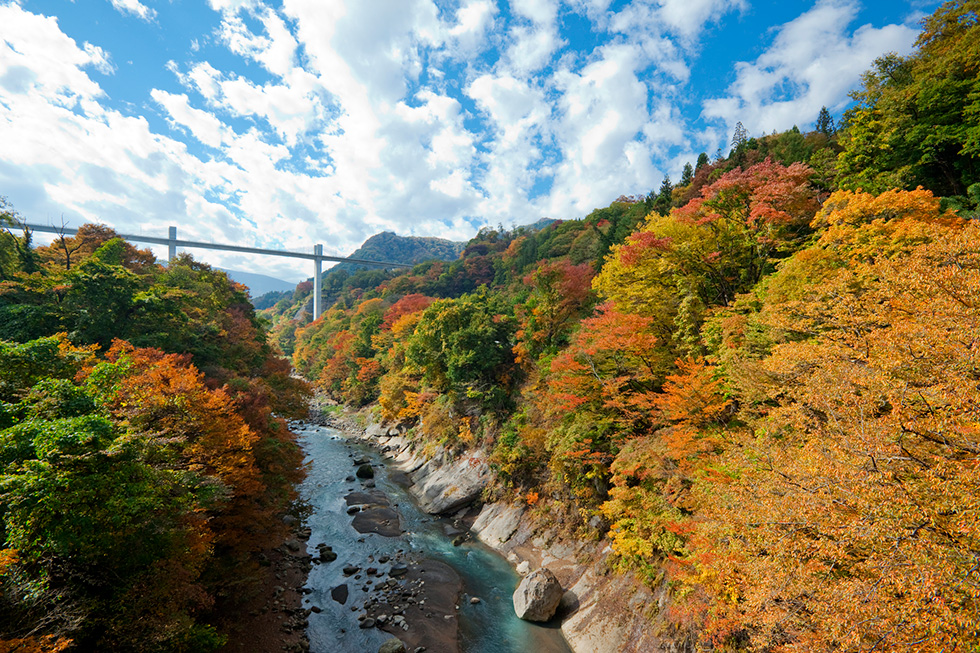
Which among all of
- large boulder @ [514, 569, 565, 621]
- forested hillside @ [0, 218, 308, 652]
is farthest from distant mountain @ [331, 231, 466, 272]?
large boulder @ [514, 569, 565, 621]

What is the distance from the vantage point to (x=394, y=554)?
1916 centimetres

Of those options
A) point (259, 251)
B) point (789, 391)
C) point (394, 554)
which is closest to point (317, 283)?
point (259, 251)

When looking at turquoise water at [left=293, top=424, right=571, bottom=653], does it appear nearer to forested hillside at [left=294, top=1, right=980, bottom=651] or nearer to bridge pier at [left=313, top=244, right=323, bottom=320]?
forested hillside at [left=294, top=1, right=980, bottom=651]

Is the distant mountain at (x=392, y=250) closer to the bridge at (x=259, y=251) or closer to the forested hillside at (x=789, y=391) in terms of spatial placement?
the bridge at (x=259, y=251)

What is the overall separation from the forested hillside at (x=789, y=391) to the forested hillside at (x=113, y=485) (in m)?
13.3

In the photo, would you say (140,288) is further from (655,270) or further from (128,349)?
(655,270)

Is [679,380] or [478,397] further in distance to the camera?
[478,397]

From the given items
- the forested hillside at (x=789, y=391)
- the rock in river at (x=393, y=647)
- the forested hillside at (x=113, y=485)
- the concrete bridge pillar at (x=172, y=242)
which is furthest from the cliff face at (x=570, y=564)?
the concrete bridge pillar at (x=172, y=242)

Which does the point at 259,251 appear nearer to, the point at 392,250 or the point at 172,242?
the point at 172,242

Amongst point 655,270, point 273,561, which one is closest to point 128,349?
point 273,561

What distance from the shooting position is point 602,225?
165ft

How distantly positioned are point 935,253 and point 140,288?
35185 millimetres

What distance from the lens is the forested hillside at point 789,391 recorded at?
6.05m

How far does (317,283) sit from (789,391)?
4029 inches
